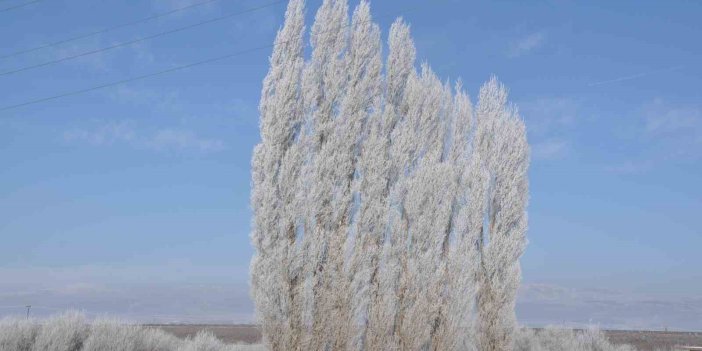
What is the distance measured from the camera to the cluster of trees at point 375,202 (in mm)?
14672

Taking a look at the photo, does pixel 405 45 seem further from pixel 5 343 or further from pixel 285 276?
pixel 5 343

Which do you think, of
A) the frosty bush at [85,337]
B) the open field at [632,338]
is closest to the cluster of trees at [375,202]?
the frosty bush at [85,337]

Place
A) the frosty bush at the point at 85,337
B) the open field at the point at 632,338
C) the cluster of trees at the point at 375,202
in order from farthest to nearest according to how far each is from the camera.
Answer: the open field at the point at 632,338 → the frosty bush at the point at 85,337 → the cluster of trees at the point at 375,202

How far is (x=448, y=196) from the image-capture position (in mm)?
15922

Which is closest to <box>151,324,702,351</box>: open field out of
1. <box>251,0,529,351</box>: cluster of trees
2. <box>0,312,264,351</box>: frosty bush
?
<box>0,312,264,351</box>: frosty bush

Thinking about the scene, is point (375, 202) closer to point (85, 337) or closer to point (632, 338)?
point (85, 337)

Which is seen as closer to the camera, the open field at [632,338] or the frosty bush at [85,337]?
the frosty bush at [85,337]

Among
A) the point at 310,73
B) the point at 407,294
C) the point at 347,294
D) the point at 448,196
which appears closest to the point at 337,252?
the point at 347,294

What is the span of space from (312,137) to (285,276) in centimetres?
319

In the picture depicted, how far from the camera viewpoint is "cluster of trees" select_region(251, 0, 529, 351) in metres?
14.7

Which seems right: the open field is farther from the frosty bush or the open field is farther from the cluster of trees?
the cluster of trees

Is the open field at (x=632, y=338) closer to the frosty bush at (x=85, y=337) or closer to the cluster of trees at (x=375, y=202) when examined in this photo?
the frosty bush at (x=85, y=337)

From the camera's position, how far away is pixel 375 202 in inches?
597

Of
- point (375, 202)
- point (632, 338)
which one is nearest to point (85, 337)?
point (375, 202)
